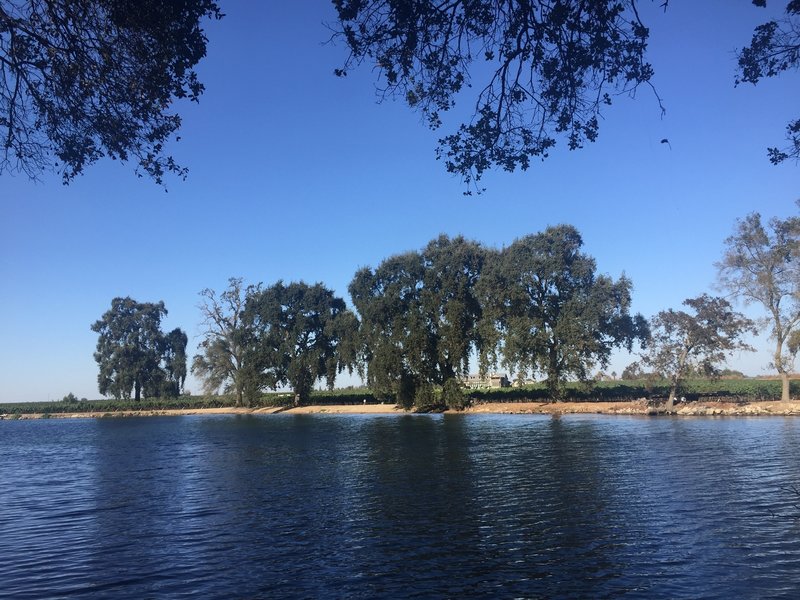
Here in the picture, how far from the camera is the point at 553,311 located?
65.4 metres

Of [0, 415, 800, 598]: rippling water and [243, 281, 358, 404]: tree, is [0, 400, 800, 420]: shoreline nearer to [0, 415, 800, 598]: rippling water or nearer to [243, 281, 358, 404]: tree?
[243, 281, 358, 404]: tree

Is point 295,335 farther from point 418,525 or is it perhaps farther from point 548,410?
point 418,525

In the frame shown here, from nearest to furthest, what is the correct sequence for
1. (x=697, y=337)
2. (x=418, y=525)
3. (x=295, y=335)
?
(x=418, y=525)
(x=697, y=337)
(x=295, y=335)

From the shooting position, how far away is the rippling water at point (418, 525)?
1081cm

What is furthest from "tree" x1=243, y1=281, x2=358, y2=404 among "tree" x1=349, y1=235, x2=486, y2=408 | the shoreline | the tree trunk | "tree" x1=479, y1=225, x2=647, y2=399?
the tree trunk

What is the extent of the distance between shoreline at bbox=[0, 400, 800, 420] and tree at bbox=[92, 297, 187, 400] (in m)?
5.91

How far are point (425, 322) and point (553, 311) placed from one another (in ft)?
52.0

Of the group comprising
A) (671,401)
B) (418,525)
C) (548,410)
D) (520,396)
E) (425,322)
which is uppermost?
(425,322)

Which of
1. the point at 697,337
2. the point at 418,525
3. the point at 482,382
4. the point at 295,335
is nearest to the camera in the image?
the point at 418,525

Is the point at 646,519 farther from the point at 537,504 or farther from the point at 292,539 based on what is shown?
the point at 292,539

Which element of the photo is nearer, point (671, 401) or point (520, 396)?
point (671, 401)

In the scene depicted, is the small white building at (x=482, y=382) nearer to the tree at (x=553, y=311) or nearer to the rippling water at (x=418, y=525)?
the tree at (x=553, y=311)

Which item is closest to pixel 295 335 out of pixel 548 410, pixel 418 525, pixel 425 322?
pixel 425 322

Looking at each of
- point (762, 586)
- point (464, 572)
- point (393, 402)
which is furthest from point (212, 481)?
point (393, 402)
